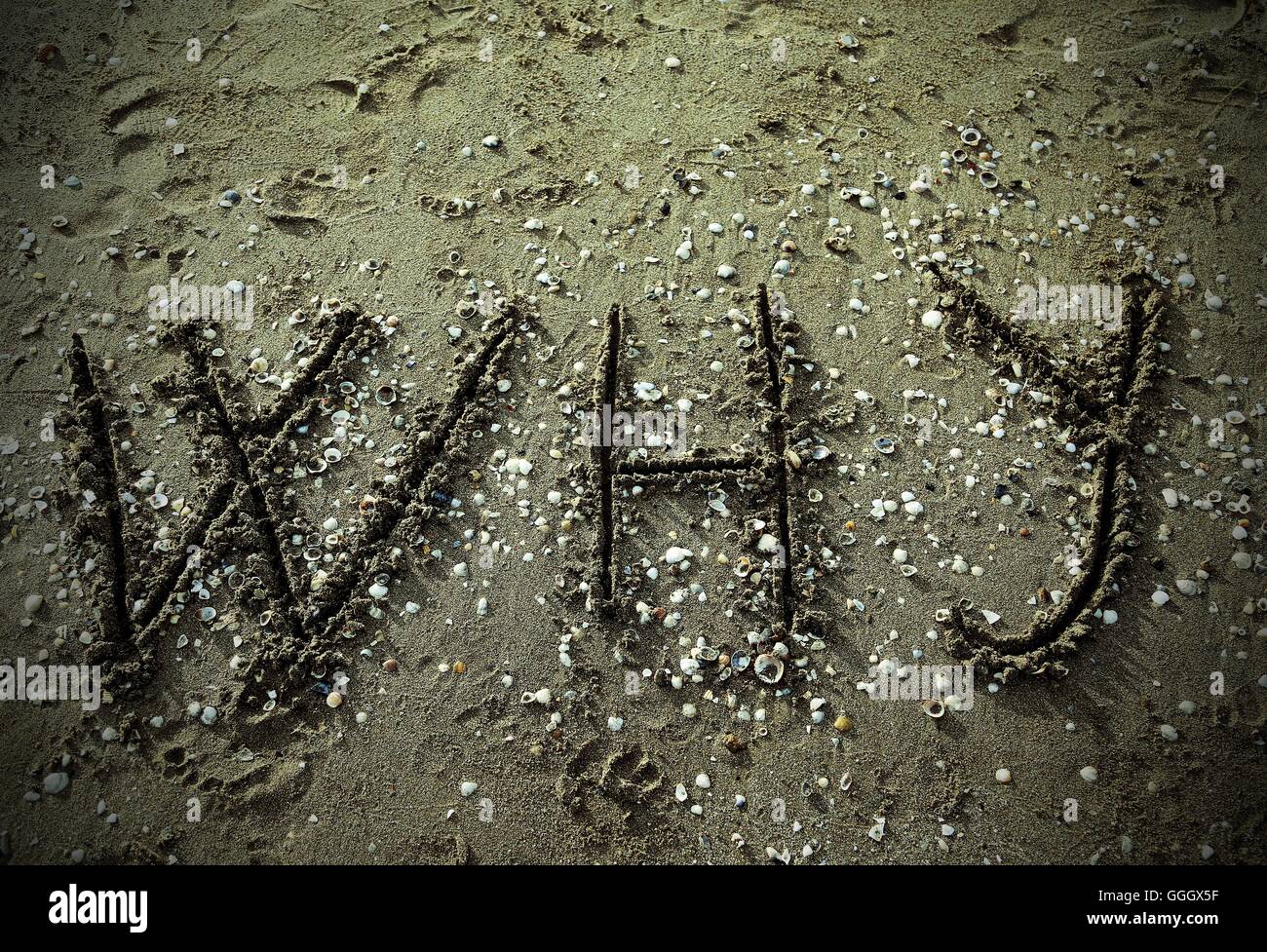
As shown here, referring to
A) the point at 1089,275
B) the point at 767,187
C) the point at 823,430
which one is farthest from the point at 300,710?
the point at 1089,275

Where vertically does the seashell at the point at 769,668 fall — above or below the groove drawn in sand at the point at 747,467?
below

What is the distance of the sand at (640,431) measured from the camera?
10.8ft

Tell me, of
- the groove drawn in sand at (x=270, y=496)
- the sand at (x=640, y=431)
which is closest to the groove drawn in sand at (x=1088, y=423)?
the sand at (x=640, y=431)

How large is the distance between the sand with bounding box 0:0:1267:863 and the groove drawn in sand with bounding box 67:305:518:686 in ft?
0.06

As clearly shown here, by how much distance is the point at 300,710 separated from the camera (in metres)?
3.39

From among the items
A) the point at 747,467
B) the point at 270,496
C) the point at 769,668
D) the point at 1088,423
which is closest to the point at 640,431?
the point at 747,467

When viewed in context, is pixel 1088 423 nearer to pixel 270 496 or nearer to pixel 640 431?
pixel 640 431

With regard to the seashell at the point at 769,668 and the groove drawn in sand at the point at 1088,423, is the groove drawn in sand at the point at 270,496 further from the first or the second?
the groove drawn in sand at the point at 1088,423

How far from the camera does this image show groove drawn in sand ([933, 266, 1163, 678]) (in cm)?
341

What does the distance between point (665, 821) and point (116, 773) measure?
2219mm

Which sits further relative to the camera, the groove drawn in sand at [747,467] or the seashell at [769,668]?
the groove drawn in sand at [747,467]

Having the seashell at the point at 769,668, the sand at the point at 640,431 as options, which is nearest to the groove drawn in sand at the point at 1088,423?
the sand at the point at 640,431

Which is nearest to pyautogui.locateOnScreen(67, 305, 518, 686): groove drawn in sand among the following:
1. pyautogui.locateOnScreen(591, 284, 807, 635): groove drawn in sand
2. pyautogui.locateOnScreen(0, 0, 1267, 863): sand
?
pyautogui.locateOnScreen(0, 0, 1267, 863): sand

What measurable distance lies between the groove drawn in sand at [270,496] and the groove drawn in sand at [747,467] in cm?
54
